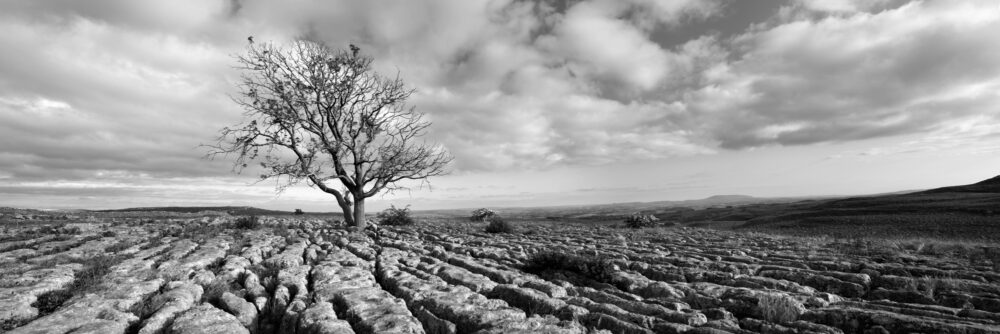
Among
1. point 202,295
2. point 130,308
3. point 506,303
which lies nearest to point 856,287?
point 506,303

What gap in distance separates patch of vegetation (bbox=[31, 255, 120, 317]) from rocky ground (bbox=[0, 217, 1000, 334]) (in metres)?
0.03

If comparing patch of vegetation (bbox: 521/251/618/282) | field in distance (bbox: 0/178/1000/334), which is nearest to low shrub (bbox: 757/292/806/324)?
field in distance (bbox: 0/178/1000/334)

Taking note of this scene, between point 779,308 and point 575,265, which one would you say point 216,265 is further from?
point 779,308

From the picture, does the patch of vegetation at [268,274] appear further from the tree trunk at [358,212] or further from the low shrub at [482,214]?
the low shrub at [482,214]

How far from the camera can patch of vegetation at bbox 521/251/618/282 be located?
30.2 feet

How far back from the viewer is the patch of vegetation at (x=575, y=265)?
9195mm

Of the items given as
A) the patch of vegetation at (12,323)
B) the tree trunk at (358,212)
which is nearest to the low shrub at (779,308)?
the patch of vegetation at (12,323)

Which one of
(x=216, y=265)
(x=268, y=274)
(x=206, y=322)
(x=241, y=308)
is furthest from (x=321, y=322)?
(x=216, y=265)

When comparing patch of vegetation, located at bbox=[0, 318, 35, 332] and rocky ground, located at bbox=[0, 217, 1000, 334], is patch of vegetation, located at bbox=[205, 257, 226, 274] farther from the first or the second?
patch of vegetation, located at bbox=[0, 318, 35, 332]

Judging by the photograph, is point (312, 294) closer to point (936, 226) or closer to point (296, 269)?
point (296, 269)

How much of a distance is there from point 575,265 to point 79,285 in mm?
9796

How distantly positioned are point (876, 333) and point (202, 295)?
32.9 feet

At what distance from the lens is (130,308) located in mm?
6922

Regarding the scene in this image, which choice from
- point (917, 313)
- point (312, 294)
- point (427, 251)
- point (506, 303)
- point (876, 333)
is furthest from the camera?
point (427, 251)
